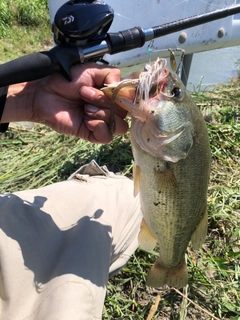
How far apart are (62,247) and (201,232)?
0.72 metres

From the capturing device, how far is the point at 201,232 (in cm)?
196

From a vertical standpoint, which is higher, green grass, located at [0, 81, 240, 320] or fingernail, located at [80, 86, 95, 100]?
fingernail, located at [80, 86, 95, 100]

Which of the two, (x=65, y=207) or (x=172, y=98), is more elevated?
(x=172, y=98)

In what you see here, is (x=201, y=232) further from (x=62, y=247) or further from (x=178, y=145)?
(x=62, y=247)

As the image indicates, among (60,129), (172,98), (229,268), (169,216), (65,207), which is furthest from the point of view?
(229,268)

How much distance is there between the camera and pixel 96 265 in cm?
189

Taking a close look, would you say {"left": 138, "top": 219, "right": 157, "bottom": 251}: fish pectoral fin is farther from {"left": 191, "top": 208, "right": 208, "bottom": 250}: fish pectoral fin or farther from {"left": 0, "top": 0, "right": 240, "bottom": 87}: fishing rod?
{"left": 0, "top": 0, "right": 240, "bottom": 87}: fishing rod

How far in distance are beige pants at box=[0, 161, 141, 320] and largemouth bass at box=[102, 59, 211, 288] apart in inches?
12.4

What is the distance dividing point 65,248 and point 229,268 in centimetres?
134

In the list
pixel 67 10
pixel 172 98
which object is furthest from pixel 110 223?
pixel 67 10

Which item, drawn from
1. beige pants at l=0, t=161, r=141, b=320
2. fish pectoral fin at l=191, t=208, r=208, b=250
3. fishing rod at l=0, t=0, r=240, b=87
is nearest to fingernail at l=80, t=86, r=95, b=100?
fishing rod at l=0, t=0, r=240, b=87

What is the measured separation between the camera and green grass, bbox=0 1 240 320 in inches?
99.0

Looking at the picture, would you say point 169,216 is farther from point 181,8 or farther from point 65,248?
point 181,8

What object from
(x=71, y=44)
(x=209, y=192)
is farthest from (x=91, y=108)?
(x=209, y=192)
